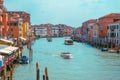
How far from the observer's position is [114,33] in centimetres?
6369

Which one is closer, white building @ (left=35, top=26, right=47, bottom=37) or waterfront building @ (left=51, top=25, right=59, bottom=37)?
white building @ (left=35, top=26, right=47, bottom=37)

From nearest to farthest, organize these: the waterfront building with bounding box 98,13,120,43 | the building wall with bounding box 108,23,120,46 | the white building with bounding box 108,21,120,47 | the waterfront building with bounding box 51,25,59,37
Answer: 1. the white building with bounding box 108,21,120,47
2. the building wall with bounding box 108,23,120,46
3. the waterfront building with bounding box 98,13,120,43
4. the waterfront building with bounding box 51,25,59,37

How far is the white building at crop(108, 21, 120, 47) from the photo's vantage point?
60.5 meters

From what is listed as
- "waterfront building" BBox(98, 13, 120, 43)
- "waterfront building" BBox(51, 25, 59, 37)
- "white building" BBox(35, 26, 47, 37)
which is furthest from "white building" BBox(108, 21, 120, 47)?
"waterfront building" BBox(51, 25, 59, 37)

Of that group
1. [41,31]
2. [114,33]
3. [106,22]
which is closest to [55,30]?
[41,31]

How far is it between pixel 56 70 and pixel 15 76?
4661mm

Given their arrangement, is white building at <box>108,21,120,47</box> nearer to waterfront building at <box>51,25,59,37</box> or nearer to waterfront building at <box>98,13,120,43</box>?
waterfront building at <box>98,13,120,43</box>

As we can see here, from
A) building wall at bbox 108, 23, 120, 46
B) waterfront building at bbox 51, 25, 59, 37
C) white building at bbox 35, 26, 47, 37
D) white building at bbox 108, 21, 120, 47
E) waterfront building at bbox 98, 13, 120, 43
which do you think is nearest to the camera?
white building at bbox 108, 21, 120, 47

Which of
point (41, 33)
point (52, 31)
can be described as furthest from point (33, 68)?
point (52, 31)

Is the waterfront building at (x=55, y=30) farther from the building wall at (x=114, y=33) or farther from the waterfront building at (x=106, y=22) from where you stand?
the building wall at (x=114, y=33)

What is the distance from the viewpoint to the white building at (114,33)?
6045 centimetres

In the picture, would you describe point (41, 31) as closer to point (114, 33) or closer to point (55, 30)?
point (55, 30)

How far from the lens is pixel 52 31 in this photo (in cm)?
19012

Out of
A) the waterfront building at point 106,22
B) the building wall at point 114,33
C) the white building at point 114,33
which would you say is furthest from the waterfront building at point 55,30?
the building wall at point 114,33
